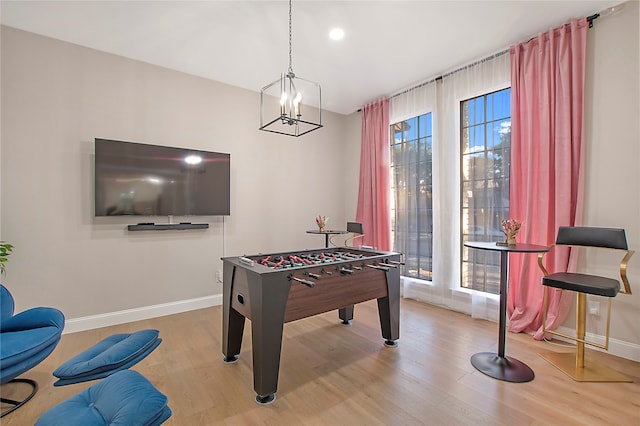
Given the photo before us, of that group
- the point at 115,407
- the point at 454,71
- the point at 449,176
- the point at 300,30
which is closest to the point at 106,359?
the point at 115,407

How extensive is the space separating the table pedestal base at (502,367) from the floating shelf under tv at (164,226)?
127 inches

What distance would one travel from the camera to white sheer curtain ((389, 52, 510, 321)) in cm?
323

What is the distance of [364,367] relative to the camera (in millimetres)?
2246

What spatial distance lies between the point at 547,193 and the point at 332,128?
3.31m

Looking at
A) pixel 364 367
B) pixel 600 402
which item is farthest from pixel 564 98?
pixel 364 367

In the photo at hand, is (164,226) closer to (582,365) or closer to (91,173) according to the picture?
(91,173)

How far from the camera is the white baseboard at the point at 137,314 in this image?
293cm

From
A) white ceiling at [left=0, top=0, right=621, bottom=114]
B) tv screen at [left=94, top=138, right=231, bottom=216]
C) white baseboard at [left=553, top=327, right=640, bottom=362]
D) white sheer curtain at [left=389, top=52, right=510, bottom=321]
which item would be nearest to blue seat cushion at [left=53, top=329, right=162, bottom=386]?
tv screen at [left=94, top=138, right=231, bottom=216]

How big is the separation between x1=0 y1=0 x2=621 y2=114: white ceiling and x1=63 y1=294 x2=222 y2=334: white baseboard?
2857 mm

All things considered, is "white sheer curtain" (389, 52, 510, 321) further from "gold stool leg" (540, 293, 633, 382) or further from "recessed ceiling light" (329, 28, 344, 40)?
"recessed ceiling light" (329, 28, 344, 40)

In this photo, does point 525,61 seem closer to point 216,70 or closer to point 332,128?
point 332,128

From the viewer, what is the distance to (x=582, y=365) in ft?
7.07

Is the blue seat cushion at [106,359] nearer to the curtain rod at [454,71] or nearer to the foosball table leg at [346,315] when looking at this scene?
the foosball table leg at [346,315]

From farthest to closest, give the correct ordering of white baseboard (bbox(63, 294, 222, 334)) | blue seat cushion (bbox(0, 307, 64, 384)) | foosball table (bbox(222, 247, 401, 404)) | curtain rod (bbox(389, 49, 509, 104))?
curtain rod (bbox(389, 49, 509, 104)) → white baseboard (bbox(63, 294, 222, 334)) → foosball table (bbox(222, 247, 401, 404)) → blue seat cushion (bbox(0, 307, 64, 384))
